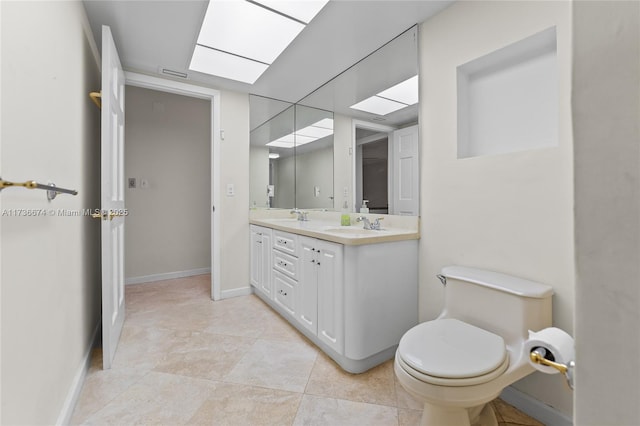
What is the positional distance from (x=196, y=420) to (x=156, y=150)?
334 centimetres

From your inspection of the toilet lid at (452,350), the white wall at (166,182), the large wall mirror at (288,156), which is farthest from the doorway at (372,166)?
the white wall at (166,182)

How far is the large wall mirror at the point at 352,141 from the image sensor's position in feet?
6.76

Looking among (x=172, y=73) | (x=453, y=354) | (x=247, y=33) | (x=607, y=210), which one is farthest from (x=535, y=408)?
(x=172, y=73)

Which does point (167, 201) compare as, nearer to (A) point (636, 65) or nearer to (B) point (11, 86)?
(B) point (11, 86)

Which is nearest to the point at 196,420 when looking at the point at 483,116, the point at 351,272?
the point at 351,272

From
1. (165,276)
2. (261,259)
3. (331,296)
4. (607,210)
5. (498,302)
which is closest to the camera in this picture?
(607,210)

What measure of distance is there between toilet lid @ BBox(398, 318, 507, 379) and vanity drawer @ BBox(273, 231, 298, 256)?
1.12m

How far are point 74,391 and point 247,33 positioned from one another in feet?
7.45

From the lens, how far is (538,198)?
139cm

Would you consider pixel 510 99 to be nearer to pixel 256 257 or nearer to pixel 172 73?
pixel 256 257

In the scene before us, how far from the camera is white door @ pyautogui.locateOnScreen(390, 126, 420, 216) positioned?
2000 millimetres

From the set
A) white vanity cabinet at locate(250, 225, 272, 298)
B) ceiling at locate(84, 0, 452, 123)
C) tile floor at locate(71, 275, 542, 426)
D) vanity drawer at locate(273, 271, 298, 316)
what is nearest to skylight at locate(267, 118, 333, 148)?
ceiling at locate(84, 0, 452, 123)

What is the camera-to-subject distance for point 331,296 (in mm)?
1835

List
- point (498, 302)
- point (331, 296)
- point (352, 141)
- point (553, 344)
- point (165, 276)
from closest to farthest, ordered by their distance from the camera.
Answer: point (553, 344)
point (498, 302)
point (331, 296)
point (352, 141)
point (165, 276)
